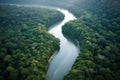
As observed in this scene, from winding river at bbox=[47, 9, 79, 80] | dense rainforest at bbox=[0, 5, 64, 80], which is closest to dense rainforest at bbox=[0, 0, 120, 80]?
dense rainforest at bbox=[0, 5, 64, 80]

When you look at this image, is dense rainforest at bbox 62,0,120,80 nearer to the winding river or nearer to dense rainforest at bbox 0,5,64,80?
the winding river

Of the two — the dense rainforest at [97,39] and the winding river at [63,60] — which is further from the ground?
the dense rainforest at [97,39]

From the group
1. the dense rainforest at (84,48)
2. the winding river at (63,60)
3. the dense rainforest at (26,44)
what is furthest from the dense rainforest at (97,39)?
the dense rainforest at (26,44)


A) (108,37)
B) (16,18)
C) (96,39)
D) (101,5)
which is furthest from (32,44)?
(101,5)

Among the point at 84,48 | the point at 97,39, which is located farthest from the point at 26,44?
the point at 97,39

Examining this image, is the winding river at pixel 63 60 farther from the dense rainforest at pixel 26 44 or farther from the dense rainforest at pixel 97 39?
the dense rainforest at pixel 97 39
